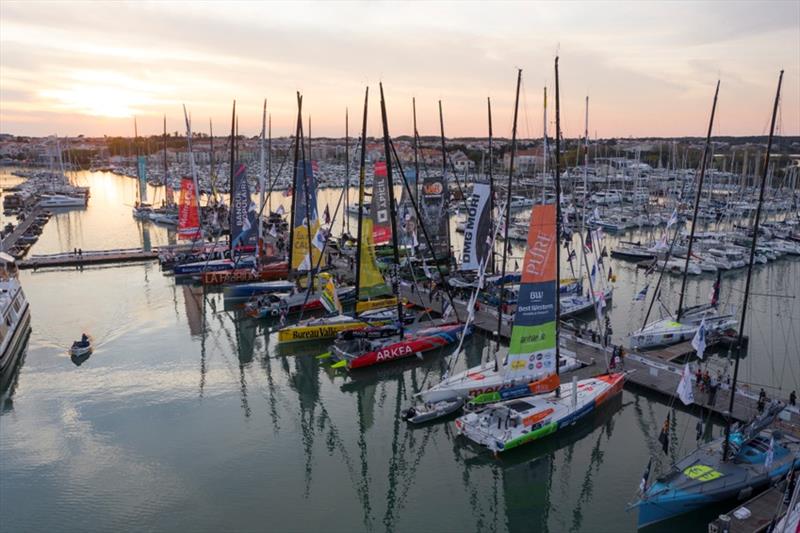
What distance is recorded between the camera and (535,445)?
21109 mm

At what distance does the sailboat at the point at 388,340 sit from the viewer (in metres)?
27.7

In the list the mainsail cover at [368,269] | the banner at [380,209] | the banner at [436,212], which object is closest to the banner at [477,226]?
the banner at [380,209]

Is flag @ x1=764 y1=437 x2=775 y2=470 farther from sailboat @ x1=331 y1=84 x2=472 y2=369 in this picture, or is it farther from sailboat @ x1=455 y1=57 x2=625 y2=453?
sailboat @ x1=331 y1=84 x2=472 y2=369

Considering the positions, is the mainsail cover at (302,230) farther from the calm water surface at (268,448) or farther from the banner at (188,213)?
the banner at (188,213)

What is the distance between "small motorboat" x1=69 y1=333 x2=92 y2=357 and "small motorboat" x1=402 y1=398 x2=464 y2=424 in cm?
1615

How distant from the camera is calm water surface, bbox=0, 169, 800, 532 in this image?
17.7 meters

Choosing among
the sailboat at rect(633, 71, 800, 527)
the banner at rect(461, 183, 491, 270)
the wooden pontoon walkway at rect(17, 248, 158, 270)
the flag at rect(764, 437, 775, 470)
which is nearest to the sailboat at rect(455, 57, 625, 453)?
the sailboat at rect(633, 71, 800, 527)

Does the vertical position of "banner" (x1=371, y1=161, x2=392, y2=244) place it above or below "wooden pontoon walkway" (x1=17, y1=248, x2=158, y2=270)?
above

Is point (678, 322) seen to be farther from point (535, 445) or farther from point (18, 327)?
point (18, 327)

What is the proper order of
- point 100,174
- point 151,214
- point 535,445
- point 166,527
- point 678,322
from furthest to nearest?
point 100,174 < point 151,214 < point 678,322 < point 535,445 < point 166,527

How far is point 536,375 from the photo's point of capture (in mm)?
22312

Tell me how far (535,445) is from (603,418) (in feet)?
11.5

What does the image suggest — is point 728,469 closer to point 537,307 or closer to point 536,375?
point 536,375

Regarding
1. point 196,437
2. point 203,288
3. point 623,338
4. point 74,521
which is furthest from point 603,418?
point 203,288
